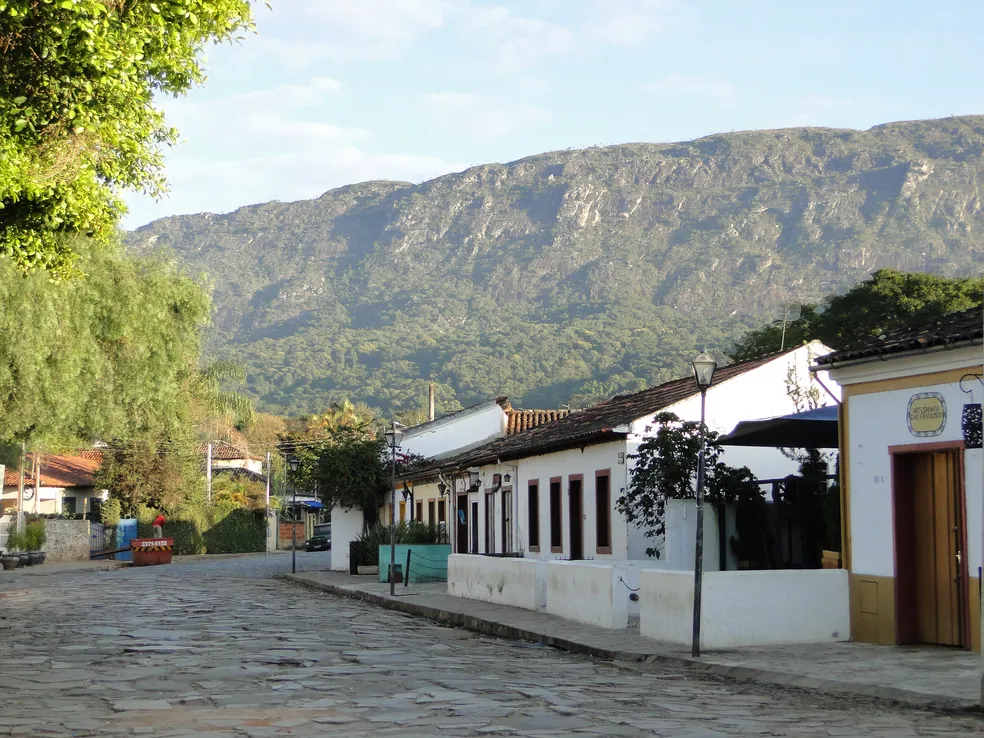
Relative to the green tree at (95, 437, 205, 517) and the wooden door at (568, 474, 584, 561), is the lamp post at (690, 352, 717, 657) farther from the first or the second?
the green tree at (95, 437, 205, 517)

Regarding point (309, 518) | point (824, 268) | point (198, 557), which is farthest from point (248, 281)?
point (198, 557)

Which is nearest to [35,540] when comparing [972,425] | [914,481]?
[914,481]

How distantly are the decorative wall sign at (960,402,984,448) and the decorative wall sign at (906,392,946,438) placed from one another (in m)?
0.39

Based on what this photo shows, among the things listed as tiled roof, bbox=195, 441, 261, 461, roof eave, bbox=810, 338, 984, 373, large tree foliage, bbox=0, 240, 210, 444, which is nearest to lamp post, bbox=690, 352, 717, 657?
roof eave, bbox=810, 338, 984, 373

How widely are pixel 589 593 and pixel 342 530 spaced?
25542 mm

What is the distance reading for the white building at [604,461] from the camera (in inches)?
952

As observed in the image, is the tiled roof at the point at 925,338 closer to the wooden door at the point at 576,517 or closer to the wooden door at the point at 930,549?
the wooden door at the point at 930,549

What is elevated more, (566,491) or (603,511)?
(566,491)

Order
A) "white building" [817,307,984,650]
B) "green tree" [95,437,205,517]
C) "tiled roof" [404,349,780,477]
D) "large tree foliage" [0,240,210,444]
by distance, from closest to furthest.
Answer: "white building" [817,307,984,650] → "tiled roof" [404,349,780,477] → "large tree foliage" [0,240,210,444] → "green tree" [95,437,205,517]

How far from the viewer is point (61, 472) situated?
6894cm

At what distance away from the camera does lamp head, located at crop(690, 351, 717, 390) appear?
49.2ft

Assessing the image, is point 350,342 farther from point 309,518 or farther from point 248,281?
point 309,518

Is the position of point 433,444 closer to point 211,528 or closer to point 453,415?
point 453,415

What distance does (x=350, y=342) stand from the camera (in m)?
132
